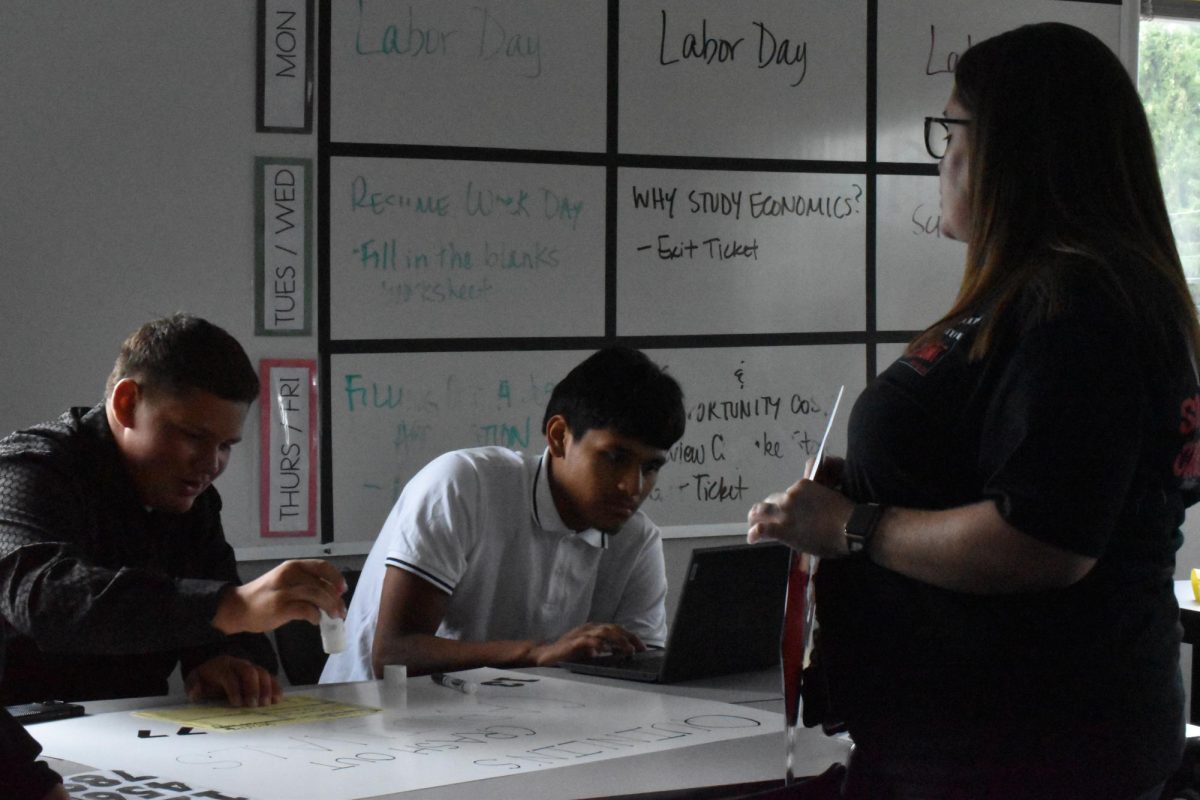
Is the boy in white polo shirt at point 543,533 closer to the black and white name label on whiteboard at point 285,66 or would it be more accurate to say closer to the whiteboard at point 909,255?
the black and white name label on whiteboard at point 285,66

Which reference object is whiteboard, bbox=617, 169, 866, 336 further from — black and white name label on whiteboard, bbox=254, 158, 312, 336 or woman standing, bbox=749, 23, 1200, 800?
woman standing, bbox=749, 23, 1200, 800

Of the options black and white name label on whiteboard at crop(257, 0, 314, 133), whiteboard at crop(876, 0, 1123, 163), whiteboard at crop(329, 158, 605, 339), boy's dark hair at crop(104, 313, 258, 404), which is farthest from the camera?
whiteboard at crop(876, 0, 1123, 163)

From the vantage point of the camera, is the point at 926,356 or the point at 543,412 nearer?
the point at 926,356

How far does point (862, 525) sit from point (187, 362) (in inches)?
45.1

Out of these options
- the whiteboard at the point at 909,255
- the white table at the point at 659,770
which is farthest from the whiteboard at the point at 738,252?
the white table at the point at 659,770

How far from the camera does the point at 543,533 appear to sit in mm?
2504

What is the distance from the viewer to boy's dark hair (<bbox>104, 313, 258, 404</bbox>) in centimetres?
198

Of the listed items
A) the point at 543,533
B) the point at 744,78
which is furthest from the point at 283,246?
the point at 744,78

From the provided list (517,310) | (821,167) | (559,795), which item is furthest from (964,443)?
(821,167)

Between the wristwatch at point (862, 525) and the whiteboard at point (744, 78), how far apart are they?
2.32 metres

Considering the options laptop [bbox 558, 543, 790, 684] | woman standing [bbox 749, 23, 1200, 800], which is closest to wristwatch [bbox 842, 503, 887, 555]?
woman standing [bbox 749, 23, 1200, 800]

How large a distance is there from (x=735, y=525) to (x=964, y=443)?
2.40 m

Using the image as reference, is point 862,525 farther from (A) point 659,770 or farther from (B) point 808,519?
(A) point 659,770

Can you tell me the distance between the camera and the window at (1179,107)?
4074 mm
